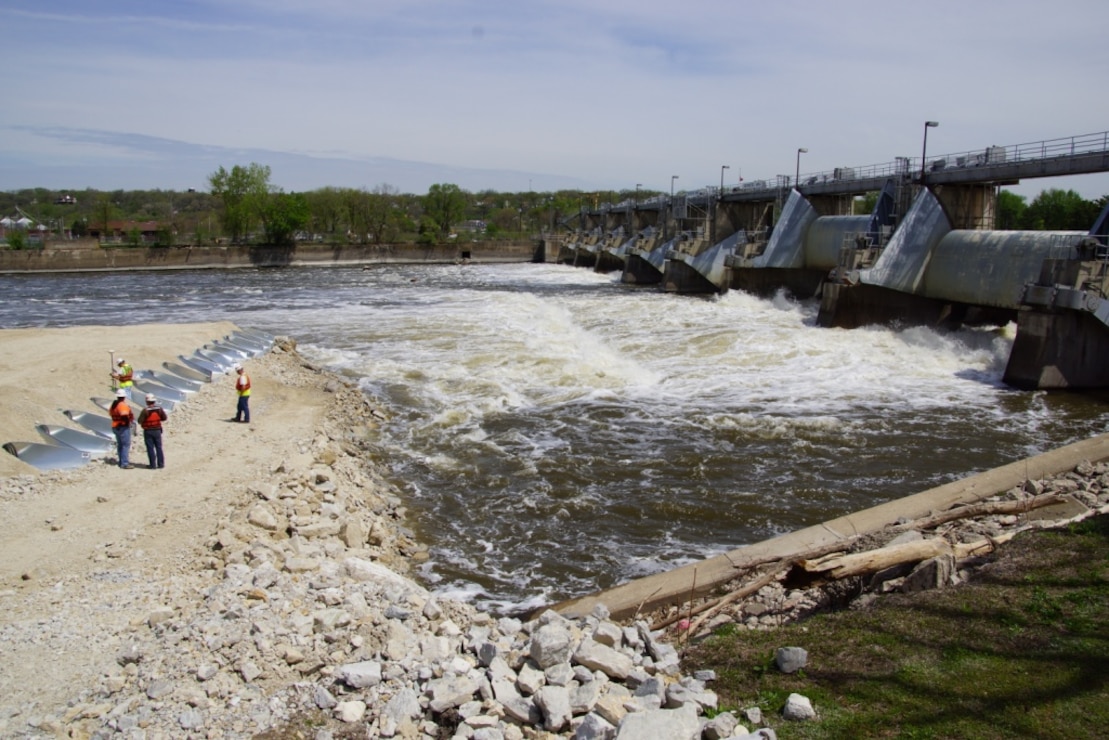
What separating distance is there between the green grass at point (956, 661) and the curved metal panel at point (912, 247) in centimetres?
2723

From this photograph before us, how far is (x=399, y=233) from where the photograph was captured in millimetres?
126062

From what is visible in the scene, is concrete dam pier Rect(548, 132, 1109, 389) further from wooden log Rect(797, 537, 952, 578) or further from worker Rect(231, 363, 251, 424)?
worker Rect(231, 363, 251, 424)

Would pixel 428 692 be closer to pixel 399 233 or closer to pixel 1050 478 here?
pixel 1050 478

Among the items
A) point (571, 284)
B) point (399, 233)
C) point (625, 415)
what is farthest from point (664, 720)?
point (399, 233)

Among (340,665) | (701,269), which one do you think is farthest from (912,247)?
(340,665)

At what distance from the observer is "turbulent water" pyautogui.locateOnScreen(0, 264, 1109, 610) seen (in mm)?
12773

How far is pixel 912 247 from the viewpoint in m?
33.3

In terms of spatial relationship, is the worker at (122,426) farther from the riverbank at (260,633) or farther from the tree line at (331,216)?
the tree line at (331,216)

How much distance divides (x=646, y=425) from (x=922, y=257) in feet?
65.0

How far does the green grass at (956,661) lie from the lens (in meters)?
5.71

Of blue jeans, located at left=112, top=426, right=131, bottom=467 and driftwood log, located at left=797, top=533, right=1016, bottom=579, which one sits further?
blue jeans, located at left=112, top=426, right=131, bottom=467

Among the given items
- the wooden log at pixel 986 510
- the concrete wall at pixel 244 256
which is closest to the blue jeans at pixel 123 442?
the wooden log at pixel 986 510

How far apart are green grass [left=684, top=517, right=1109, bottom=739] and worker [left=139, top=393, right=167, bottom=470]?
10.1m

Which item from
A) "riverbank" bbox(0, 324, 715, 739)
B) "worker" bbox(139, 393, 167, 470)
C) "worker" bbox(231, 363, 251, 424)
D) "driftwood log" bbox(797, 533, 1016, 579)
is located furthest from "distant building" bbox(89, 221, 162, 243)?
"driftwood log" bbox(797, 533, 1016, 579)
